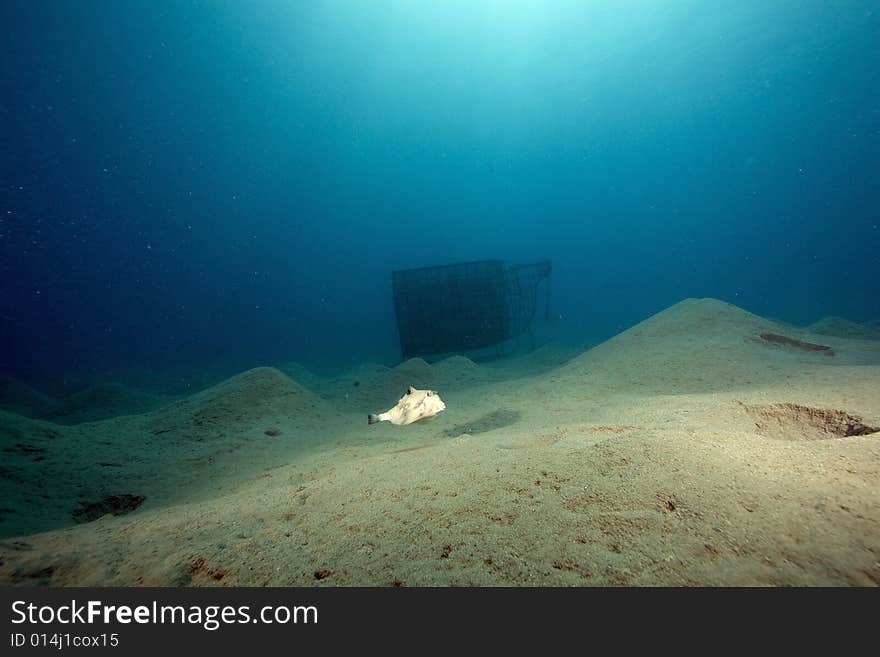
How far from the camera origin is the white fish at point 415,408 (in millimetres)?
4195

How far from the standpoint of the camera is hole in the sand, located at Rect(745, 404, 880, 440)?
3.25 meters

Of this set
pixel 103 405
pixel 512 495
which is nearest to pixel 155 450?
pixel 512 495

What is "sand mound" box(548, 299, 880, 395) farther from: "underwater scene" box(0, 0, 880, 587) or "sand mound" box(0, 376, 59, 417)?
"sand mound" box(0, 376, 59, 417)

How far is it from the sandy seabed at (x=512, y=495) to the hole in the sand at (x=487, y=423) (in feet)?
0.16

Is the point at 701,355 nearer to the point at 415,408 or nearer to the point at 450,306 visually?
the point at 415,408

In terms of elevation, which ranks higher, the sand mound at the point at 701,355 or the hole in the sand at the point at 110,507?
the sand mound at the point at 701,355

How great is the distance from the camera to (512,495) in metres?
2.10

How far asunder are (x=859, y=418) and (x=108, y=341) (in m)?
80.0

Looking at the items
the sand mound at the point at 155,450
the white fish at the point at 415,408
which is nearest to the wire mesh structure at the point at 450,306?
the sand mound at the point at 155,450

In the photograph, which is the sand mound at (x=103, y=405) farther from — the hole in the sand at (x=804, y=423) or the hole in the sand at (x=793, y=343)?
the hole in the sand at (x=793, y=343)

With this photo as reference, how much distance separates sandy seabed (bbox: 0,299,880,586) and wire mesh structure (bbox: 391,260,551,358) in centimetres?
951

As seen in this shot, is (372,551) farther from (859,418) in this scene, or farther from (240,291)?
(240,291)

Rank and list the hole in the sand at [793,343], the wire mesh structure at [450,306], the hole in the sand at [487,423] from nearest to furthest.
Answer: the hole in the sand at [487,423] → the hole in the sand at [793,343] → the wire mesh structure at [450,306]
